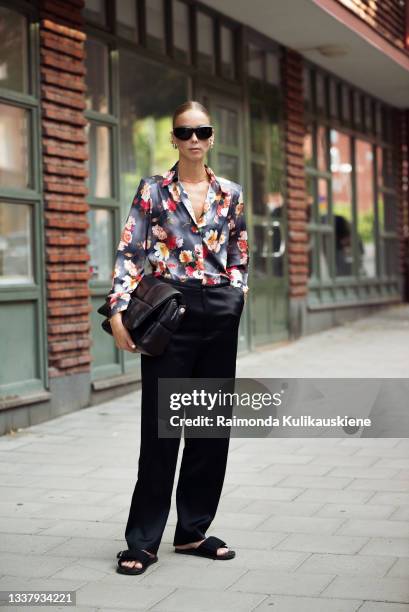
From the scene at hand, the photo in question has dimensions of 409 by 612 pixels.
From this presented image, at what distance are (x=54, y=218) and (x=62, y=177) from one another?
0.39 metres

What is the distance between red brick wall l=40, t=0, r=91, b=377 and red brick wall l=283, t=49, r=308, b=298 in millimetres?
5895

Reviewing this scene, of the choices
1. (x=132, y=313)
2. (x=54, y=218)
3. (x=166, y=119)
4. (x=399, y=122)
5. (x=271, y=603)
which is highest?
(x=399, y=122)

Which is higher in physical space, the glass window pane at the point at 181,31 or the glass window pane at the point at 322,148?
the glass window pane at the point at 181,31

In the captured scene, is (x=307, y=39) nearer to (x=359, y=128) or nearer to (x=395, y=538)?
(x=359, y=128)

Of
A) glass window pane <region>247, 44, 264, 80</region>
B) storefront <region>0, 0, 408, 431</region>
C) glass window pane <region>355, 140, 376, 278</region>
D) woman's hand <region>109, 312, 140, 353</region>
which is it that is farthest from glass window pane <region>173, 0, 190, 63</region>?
woman's hand <region>109, 312, 140, 353</region>

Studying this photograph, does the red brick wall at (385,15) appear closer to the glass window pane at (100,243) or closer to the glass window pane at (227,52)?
the glass window pane at (227,52)

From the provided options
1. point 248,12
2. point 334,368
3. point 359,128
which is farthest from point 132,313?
point 359,128

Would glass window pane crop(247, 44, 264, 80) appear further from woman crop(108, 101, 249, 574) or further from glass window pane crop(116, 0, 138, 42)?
woman crop(108, 101, 249, 574)

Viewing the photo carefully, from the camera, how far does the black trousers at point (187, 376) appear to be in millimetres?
4613

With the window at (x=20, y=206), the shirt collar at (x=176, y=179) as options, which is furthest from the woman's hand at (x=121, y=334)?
the window at (x=20, y=206)

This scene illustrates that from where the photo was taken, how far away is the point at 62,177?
9.27m

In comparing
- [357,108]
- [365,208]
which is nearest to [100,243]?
[357,108]

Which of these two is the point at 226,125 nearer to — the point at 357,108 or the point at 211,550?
the point at 357,108

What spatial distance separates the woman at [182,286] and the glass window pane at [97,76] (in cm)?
555
